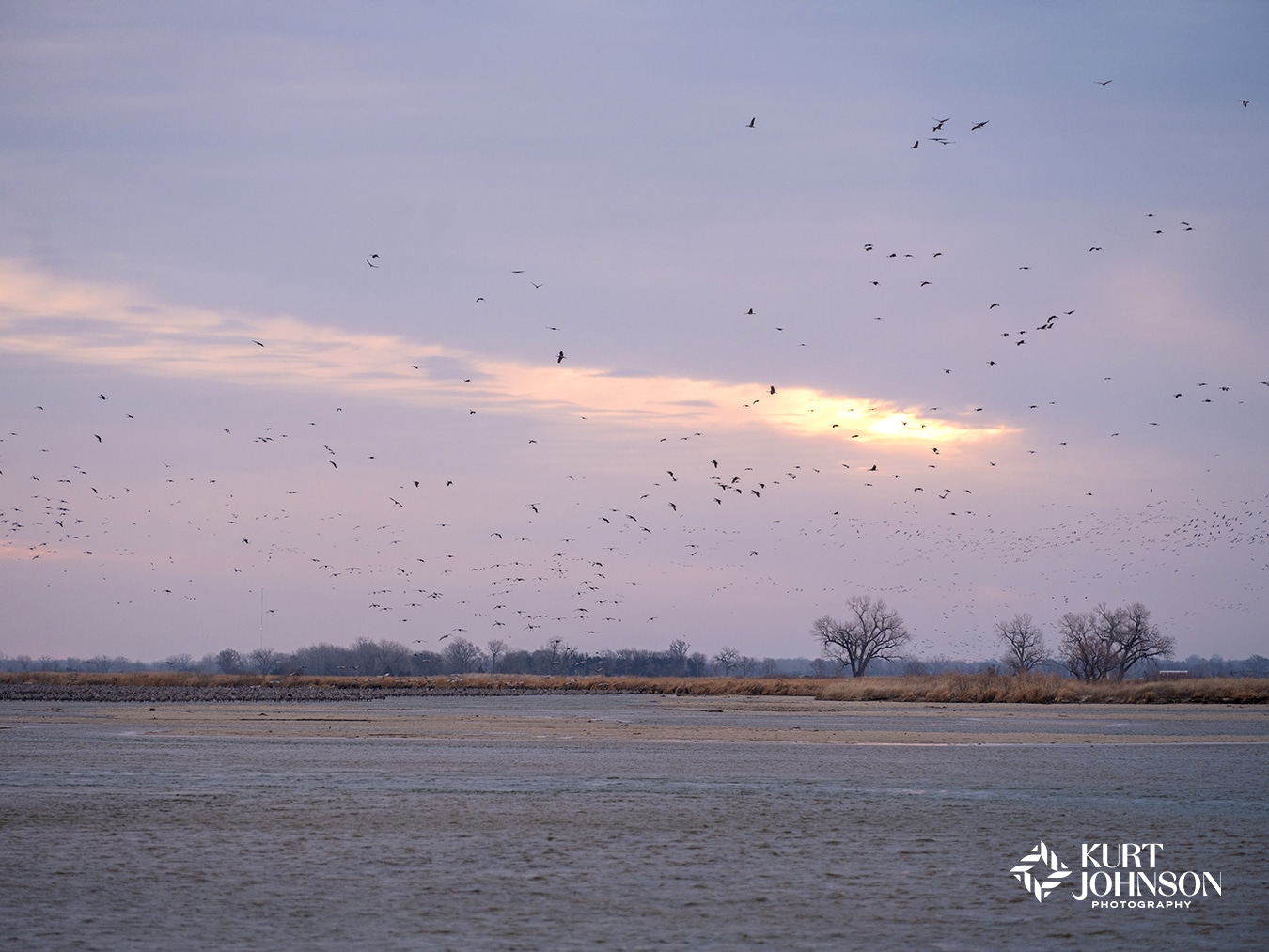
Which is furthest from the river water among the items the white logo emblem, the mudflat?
the mudflat

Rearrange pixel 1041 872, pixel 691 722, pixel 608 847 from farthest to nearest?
pixel 691 722 → pixel 608 847 → pixel 1041 872

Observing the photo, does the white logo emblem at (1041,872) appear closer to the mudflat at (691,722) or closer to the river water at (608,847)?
the river water at (608,847)

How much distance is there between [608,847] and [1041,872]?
18.4ft

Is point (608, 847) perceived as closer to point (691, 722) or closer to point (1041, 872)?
point (1041, 872)

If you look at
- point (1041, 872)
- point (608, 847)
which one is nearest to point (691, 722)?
point (608, 847)

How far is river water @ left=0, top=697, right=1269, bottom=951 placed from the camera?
12180 mm

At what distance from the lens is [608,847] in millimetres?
17109

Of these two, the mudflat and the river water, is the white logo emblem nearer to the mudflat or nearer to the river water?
the river water

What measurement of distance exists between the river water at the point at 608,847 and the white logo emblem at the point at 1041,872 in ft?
0.56

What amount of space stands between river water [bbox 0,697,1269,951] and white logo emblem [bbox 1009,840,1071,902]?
0.17 meters

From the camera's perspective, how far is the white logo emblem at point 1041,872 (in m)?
14.3

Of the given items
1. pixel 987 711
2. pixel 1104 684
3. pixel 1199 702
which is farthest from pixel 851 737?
pixel 1104 684

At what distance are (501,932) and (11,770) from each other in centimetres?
1905

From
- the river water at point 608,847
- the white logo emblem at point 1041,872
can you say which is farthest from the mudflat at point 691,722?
the white logo emblem at point 1041,872
